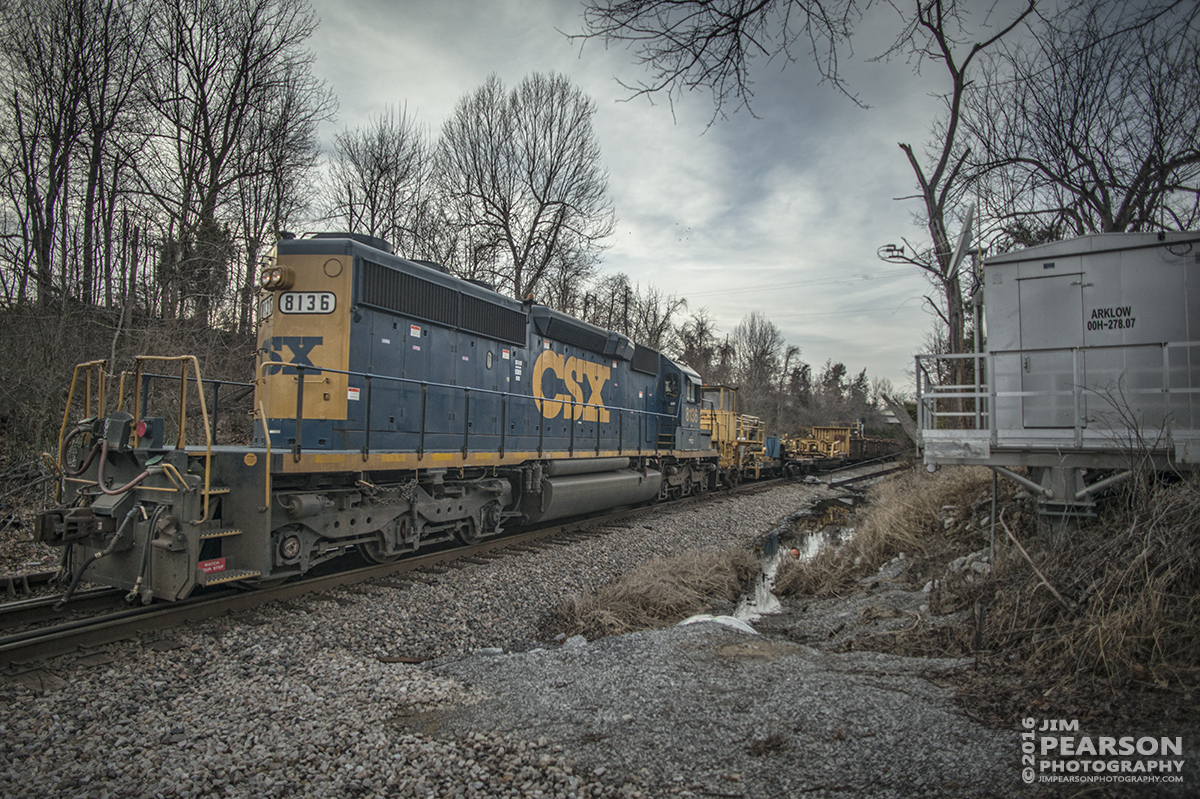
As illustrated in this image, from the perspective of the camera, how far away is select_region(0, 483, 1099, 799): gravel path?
2.91m

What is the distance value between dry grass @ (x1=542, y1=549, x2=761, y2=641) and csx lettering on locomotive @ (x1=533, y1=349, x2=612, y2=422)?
344cm

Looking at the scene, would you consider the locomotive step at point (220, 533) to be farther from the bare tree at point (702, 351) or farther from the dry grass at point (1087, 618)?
the bare tree at point (702, 351)

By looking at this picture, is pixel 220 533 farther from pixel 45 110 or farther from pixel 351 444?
pixel 45 110

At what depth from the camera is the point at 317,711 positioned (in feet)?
12.5

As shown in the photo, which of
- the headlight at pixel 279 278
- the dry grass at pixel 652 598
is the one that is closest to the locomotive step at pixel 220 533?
the headlight at pixel 279 278

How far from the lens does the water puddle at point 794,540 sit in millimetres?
8188

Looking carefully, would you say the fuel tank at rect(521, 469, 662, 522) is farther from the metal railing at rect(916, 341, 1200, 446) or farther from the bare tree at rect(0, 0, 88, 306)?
the bare tree at rect(0, 0, 88, 306)

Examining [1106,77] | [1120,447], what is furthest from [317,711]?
[1106,77]

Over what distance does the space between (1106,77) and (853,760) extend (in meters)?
16.0

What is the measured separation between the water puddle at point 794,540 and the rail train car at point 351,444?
3296 millimetres

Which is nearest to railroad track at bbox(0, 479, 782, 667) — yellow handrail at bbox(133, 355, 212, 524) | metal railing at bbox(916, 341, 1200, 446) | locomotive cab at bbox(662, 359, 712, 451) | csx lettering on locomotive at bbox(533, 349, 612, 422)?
yellow handrail at bbox(133, 355, 212, 524)

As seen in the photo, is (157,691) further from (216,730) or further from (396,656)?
(396,656)

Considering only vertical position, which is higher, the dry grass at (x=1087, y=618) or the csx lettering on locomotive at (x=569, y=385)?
the csx lettering on locomotive at (x=569, y=385)
